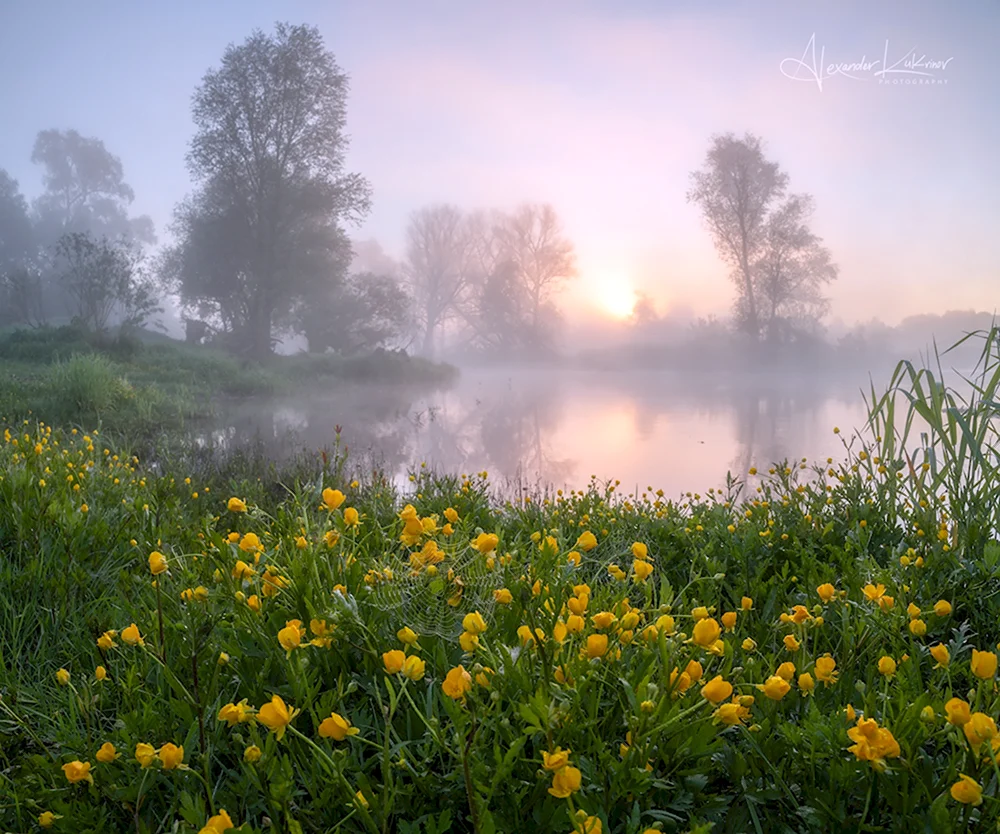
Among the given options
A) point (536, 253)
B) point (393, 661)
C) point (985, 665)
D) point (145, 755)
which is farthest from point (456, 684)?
point (536, 253)

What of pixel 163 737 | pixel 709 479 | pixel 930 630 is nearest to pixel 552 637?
pixel 163 737

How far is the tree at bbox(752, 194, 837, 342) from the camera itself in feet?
72.4

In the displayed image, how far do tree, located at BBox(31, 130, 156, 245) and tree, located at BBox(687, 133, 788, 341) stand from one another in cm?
3095

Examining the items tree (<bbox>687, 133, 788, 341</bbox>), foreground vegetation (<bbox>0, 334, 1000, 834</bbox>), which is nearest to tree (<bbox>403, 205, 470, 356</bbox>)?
tree (<bbox>687, 133, 788, 341</bbox>)

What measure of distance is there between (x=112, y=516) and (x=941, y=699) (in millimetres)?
3237

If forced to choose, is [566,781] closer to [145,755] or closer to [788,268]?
[145,755]

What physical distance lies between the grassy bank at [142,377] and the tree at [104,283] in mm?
1723

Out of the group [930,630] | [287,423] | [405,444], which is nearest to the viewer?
[930,630]

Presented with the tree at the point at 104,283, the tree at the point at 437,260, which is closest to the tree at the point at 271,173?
the tree at the point at 104,283

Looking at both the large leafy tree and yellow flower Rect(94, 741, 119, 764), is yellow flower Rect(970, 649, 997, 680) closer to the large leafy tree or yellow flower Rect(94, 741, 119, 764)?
yellow flower Rect(94, 741, 119, 764)

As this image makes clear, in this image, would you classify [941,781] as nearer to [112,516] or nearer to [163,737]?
[163,737]

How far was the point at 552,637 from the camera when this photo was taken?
1151 millimetres

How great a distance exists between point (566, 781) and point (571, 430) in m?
10.5

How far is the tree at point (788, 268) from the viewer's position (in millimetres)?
22062
